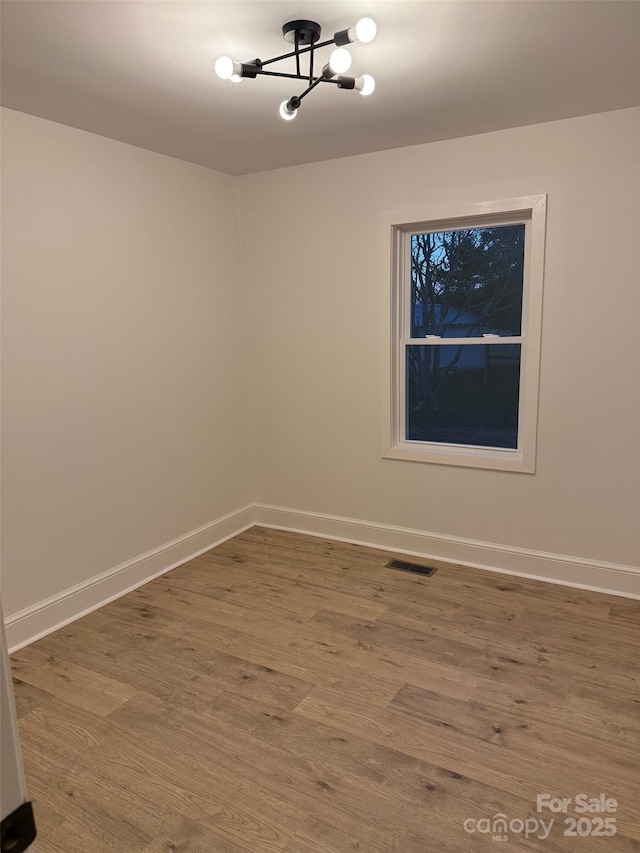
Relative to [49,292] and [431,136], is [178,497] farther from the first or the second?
[431,136]

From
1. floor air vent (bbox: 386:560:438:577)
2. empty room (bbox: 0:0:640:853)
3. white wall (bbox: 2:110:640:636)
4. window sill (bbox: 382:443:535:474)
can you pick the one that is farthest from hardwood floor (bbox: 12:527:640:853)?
window sill (bbox: 382:443:535:474)

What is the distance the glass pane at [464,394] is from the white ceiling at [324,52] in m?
1.21

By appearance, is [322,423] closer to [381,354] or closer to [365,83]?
[381,354]

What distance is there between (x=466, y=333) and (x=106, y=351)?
2050 millimetres

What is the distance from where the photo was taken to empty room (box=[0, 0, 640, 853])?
1863 mm

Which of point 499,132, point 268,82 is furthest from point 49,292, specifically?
point 499,132

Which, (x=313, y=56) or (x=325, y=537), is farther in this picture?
(x=325, y=537)

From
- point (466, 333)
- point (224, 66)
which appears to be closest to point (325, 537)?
point (466, 333)

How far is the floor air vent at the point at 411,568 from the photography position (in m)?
3.41

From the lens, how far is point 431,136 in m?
3.07

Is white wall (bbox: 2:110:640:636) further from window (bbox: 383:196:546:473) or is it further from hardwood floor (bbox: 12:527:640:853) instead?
hardwood floor (bbox: 12:527:640:853)

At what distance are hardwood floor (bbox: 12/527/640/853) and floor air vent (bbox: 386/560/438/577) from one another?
0.12 metres

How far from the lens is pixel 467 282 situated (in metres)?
3.38

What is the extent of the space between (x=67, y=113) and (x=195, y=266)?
1128mm
